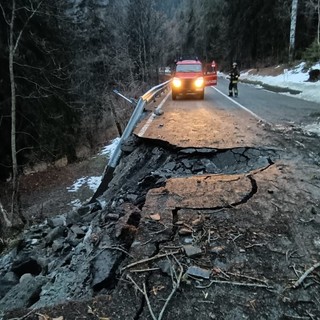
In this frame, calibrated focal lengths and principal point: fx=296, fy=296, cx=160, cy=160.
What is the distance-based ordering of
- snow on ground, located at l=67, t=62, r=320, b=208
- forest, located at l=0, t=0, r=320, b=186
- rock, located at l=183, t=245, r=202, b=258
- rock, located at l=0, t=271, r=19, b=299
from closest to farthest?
rock, located at l=183, t=245, r=202, b=258 → rock, located at l=0, t=271, r=19, b=299 → snow on ground, located at l=67, t=62, r=320, b=208 → forest, located at l=0, t=0, r=320, b=186

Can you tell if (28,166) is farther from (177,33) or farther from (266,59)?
(177,33)

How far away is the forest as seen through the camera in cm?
1268

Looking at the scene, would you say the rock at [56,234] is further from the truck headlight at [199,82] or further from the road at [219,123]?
the truck headlight at [199,82]

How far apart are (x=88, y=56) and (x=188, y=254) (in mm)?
26826

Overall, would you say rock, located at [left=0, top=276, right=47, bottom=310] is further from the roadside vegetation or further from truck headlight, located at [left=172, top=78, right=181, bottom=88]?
truck headlight, located at [left=172, top=78, right=181, bottom=88]

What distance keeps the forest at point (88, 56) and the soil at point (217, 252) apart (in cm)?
718

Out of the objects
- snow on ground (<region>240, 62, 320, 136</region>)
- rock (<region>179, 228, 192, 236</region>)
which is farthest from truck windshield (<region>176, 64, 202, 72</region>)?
rock (<region>179, 228, 192, 236</region>)

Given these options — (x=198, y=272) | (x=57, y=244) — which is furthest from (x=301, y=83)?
(x=198, y=272)

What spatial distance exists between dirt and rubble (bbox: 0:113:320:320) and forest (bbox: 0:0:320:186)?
622cm

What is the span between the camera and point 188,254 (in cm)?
286

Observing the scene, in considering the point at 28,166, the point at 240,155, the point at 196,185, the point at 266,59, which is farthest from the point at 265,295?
the point at 266,59

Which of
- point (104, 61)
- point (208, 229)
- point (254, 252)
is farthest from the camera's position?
point (104, 61)

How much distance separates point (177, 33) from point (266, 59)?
170ft

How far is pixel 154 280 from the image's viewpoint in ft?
8.37
